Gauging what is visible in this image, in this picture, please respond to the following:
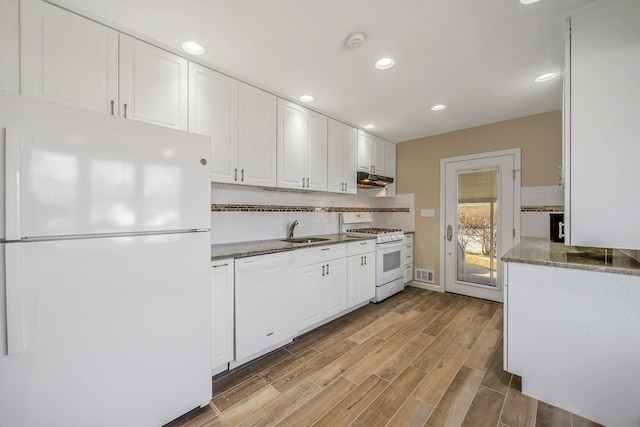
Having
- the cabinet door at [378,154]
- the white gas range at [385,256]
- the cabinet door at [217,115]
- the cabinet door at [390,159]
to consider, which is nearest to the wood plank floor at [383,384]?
the white gas range at [385,256]

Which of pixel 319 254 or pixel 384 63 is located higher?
pixel 384 63

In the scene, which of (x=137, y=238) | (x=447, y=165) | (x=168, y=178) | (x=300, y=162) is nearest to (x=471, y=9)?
(x=300, y=162)

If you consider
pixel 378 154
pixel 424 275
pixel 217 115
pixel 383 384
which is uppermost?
pixel 378 154

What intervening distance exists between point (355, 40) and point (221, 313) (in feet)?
7.06

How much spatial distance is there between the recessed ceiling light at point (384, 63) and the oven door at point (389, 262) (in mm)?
2086

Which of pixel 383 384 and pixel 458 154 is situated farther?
pixel 458 154

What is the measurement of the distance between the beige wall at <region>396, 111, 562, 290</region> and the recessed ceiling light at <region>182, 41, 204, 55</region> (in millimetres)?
3362

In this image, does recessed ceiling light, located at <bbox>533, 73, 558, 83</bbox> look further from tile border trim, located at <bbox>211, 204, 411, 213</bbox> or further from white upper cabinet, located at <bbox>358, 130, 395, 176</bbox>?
tile border trim, located at <bbox>211, 204, 411, 213</bbox>

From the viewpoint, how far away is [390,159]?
426 cm

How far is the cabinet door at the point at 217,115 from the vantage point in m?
2.00

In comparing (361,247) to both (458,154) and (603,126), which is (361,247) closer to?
(458,154)

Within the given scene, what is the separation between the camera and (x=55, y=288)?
110 cm

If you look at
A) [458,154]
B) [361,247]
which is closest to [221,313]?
[361,247]

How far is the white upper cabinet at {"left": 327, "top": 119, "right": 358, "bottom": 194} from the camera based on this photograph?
3178 mm
